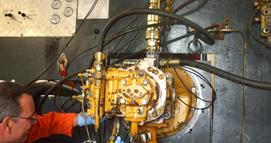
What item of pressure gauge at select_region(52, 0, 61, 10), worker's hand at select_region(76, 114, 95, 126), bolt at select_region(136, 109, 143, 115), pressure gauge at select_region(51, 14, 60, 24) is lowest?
worker's hand at select_region(76, 114, 95, 126)

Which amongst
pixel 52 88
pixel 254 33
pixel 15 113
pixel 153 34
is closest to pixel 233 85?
pixel 254 33

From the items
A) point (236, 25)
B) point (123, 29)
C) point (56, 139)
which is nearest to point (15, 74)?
point (56, 139)

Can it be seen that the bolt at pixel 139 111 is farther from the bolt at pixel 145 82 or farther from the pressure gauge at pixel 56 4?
the pressure gauge at pixel 56 4

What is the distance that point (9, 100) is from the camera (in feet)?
4.15

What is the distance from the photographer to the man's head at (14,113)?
1.25m

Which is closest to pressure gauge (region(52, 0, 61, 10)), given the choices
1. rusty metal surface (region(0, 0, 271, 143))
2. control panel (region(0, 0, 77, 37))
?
control panel (region(0, 0, 77, 37))

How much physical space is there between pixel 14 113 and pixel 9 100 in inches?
2.2

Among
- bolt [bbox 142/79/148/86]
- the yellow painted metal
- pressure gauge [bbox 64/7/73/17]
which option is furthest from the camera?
pressure gauge [bbox 64/7/73/17]

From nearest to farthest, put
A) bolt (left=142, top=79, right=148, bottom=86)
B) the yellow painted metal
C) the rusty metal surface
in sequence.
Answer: bolt (left=142, top=79, right=148, bottom=86), the yellow painted metal, the rusty metal surface

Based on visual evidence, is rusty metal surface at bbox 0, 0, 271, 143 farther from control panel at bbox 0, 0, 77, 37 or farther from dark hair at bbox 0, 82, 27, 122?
dark hair at bbox 0, 82, 27, 122

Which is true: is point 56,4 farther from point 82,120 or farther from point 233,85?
point 233,85

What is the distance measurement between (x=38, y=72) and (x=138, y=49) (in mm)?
597

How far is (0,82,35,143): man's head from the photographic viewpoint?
4.11ft

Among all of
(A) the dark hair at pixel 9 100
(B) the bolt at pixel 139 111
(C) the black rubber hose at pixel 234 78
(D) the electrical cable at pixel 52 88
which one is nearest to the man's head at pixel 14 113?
(A) the dark hair at pixel 9 100
